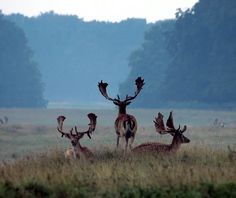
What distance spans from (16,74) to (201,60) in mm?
31559

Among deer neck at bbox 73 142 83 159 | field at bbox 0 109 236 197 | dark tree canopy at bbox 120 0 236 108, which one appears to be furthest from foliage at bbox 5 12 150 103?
field at bbox 0 109 236 197

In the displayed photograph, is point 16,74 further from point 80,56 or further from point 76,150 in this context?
point 76,150

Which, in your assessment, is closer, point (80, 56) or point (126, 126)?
point (126, 126)

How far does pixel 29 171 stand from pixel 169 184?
2.95 meters

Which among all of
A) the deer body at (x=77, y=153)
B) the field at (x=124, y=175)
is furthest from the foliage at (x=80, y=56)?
the field at (x=124, y=175)

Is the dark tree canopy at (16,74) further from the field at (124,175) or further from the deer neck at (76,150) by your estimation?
the field at (124,175)

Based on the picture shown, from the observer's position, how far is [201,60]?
307 ft

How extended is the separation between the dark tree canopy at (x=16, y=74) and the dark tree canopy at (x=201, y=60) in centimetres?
1863

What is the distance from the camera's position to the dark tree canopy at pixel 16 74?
10762cm

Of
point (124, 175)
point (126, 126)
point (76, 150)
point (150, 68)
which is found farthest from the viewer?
point (150, 68)

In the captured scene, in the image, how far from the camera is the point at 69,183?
1228 centimetres

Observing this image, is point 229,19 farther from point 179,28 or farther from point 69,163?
point 69,163

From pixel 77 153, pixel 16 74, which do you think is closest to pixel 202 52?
pixel 16 74

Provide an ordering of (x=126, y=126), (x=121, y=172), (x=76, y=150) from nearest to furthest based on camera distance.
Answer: (x=121, y=172) < (x=76, y=150) < (x=126, y=126)
